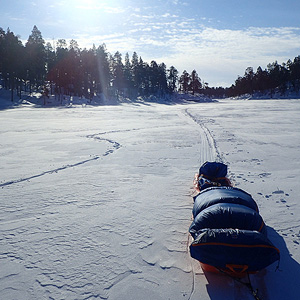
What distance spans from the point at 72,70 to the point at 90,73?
19.6 feet

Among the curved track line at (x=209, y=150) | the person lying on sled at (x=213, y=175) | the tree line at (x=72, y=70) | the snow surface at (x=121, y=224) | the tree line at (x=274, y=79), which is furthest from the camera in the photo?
the tree line at (x=274, y=79)

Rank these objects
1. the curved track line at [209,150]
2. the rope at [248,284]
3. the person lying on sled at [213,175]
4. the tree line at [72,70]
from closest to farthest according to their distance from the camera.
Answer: the rope at [248,284] < the person lying on sled at [213,175] < the curved track line at [209,150] < the tree line at [72,70]

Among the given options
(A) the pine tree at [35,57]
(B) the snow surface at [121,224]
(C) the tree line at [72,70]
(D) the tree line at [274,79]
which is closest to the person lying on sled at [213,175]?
(B) the snow surface at [121,224]

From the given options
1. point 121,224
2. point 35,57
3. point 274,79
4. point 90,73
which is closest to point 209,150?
point 121,224

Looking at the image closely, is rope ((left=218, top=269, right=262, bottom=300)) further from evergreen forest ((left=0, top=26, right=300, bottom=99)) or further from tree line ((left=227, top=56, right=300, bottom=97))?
tree line ((left=227, top=56, right=300, bottom=97))

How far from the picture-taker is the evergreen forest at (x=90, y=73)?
4378 cm

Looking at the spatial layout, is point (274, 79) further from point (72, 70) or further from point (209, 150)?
point (209, 150)

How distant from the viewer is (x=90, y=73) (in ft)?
187

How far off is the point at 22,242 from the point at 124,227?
5.45 ft

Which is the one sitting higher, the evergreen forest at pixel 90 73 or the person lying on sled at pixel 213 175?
the evergreen forest at pixel 90 73

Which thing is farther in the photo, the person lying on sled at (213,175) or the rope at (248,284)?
the person lying on sled at (213,175)

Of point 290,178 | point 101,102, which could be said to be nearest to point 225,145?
point 290,178

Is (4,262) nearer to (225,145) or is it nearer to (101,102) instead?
(225,145)

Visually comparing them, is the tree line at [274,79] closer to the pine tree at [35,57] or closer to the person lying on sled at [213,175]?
the pine tree at [35,57]
